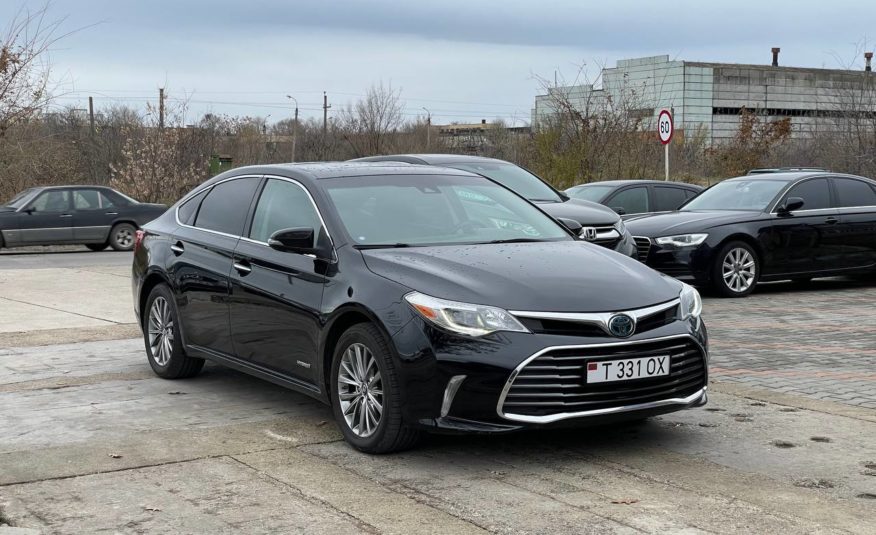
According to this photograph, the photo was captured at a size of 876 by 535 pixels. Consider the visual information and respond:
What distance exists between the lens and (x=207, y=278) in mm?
7500

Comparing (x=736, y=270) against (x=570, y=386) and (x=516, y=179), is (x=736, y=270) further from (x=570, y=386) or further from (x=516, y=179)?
(x=570, y=386)

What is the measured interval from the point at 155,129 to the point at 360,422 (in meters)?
33.2

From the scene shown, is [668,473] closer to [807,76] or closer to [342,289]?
[342,289]

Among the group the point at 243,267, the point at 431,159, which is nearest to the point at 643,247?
the point at 431,159

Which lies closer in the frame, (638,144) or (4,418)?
(4,418)

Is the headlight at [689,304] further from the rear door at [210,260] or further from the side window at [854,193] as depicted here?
the side window at [854,193]

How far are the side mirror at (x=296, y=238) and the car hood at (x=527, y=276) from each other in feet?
1.29

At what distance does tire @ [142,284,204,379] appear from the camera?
8.02 meters

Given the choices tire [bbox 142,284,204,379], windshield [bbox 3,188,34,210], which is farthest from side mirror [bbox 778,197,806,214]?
windshield [bbox 3,188,34,210]

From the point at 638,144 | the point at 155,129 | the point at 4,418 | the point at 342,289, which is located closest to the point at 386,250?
the point at 342,289

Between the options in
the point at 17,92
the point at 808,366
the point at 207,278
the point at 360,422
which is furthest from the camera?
the point at 17,92

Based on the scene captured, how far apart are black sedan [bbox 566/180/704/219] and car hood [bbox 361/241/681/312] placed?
1025 cm

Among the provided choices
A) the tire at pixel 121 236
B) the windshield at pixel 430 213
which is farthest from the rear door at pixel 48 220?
the windshield at pixel 430 213

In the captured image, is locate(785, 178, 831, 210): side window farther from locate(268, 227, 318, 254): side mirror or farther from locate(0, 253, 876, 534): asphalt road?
locate(268, 227, 318, 254): side mirror
